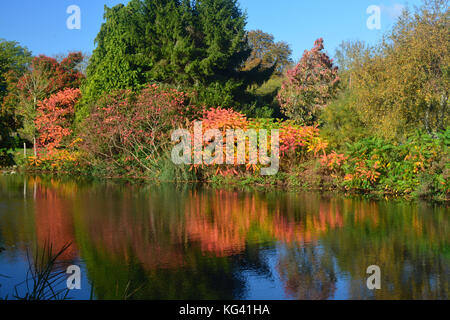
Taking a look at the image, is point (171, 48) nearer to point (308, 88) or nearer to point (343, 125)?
point (308, 88)

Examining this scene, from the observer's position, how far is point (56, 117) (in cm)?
2375

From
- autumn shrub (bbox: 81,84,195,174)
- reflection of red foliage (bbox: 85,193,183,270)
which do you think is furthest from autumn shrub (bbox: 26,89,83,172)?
reflection of red foliage (bbox: 85,193,183,270)

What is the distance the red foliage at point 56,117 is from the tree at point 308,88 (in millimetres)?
10008

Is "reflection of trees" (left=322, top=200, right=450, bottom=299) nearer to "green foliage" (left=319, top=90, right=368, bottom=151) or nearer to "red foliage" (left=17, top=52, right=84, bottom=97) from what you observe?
"green foliage" (left=319, top=90, right=368, bottom=151)

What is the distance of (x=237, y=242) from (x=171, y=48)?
54.7ft

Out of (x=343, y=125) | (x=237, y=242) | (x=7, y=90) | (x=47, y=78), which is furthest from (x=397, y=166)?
(x=7, y=90)

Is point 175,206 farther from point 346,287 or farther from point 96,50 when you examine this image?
point 96,50

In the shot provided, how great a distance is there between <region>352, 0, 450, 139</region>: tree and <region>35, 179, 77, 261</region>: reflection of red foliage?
852 cm

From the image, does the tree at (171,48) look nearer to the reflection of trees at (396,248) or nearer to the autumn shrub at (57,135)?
the autumn shrub at (57,135)

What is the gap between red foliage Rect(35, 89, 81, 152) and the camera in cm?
2348

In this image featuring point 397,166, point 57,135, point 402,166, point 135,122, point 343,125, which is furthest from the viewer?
point 57,135

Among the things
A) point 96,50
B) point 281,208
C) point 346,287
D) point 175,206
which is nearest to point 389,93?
point 281,208

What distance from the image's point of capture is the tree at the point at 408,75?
13.3m

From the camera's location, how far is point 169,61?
24547 mm
